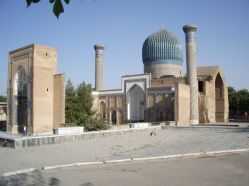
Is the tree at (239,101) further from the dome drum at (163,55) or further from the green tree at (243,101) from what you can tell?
the dome drum at (163,55)

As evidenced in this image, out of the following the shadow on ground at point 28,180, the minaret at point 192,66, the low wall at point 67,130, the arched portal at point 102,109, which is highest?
the minaret at point 192,66

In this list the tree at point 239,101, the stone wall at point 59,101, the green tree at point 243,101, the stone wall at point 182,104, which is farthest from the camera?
the tree at point 239,101

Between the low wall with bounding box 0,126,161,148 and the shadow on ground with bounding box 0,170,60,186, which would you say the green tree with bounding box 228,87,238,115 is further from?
the shadow on ground with bounding box 0,170,60,186

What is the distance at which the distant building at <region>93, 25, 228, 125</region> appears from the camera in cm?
2769

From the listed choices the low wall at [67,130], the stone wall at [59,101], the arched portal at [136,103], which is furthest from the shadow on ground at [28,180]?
the arched portal at [136,103]

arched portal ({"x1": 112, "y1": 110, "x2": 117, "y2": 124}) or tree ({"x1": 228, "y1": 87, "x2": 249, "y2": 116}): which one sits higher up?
tree ({"x1": 228, "y1": 87, "x2": 249, "y2": 116})

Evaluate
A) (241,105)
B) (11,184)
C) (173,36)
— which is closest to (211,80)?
(173,36)

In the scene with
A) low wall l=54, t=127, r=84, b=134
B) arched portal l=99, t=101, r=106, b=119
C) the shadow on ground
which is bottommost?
the shadow on ground

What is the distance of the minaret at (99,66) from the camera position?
120 ft

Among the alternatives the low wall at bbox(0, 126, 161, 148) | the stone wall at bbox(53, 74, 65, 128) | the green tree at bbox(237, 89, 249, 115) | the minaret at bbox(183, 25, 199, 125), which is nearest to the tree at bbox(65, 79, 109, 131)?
the stone wall at bbox(53, 74, 65, 128)

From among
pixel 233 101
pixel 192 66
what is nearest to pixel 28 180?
pixel 192 66

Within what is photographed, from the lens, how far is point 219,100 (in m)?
32.9

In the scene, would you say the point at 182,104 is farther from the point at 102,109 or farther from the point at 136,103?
the point at 102,109

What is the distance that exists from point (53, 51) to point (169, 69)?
16617 mm
